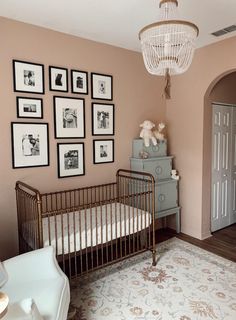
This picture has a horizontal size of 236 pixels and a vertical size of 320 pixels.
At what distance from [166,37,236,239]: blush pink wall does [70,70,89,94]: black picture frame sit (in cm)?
143

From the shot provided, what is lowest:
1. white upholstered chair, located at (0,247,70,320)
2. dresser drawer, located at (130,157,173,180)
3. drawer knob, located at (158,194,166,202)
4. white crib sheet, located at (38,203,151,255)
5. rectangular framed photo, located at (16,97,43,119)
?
white upholstered chair, located at (0,247,70,320)

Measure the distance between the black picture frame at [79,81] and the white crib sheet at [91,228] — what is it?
1.40m

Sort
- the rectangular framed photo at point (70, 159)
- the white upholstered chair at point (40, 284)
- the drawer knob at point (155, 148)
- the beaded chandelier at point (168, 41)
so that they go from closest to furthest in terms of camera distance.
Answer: the white upholstered chair at point (40, 284) → the beaded chandelier at point (168, 41) → the rectangular framed photo at point (70, 159) → the drawer knob at point (155, 148)

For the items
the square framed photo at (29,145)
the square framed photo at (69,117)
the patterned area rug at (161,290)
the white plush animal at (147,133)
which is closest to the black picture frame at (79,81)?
the square framed photo at (69,117)

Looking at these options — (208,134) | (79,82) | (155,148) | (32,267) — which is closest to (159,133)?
(155,148)

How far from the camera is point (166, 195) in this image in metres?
3.43

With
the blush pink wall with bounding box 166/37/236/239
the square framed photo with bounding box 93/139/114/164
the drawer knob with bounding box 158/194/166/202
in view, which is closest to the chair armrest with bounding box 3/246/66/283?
the square framed photo with bounding box 93/139/114/164

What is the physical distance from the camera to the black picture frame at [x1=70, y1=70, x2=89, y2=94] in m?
2.83

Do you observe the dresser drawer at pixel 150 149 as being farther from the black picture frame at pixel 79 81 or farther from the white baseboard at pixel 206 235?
the white baseboard at pixel 206 235

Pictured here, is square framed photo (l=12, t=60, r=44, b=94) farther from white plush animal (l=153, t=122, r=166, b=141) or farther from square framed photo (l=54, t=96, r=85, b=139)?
white plush animal (l=153, t=122, r=166, b=141)

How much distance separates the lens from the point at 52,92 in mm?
2697

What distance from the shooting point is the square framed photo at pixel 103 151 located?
309cm

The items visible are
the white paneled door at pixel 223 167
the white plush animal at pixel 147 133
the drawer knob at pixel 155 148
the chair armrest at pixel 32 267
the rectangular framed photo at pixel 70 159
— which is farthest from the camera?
the white paneled door at pixel 223 167

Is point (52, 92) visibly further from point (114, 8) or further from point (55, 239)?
point (55, 239)
